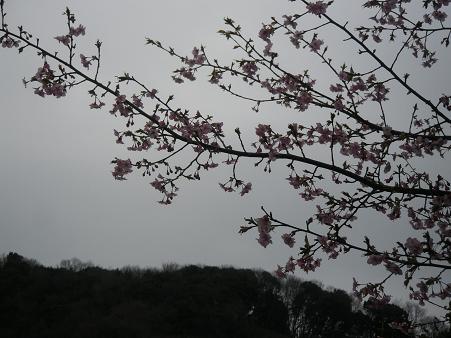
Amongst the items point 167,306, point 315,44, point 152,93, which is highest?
point 315,44

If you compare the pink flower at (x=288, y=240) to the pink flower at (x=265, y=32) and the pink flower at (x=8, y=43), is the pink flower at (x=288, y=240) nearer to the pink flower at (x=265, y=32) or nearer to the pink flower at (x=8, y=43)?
the pink flower at (x=265, y=32)

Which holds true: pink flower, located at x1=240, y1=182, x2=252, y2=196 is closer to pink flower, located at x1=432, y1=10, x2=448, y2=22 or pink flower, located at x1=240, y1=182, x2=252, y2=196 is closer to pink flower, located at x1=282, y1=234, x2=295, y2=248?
pink flower, located at x1=282, y1=234, x2=295, y2=248

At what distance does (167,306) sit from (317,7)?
75.1 feet

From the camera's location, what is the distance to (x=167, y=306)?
23.7m

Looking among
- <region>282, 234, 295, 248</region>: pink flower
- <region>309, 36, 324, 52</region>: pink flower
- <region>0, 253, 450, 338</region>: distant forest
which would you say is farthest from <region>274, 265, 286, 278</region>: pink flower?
<region>0, 253, 450, 338</region>: distant forest

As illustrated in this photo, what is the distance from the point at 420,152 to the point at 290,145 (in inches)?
50.3

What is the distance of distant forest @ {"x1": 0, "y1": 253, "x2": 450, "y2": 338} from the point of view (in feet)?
67.6

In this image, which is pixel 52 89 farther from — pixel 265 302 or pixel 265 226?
pixel 265 302

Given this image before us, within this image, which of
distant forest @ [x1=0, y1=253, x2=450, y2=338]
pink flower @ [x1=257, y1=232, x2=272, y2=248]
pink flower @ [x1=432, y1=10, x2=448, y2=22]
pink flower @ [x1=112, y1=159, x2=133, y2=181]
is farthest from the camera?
distant forest @ [x1=0, y1=253, x2=450, y2=338]

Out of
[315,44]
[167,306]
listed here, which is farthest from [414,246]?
[167,306]

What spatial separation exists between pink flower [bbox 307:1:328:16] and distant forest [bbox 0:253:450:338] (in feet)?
55.3

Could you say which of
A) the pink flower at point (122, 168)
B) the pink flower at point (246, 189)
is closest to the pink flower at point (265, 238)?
the pink flower at point (246, 189)

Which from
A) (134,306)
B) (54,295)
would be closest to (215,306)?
(134,306)

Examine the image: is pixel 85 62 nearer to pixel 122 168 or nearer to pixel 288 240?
pixel 122 168
